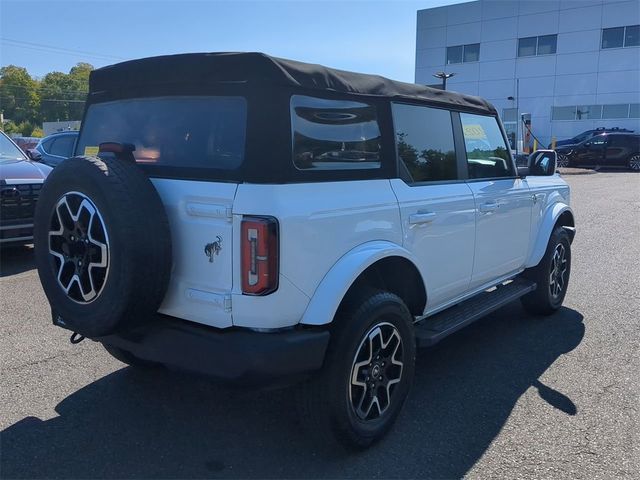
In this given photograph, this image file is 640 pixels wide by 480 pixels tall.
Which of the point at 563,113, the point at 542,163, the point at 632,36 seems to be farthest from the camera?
the point at 563,113

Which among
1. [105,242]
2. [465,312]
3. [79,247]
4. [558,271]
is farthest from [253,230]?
[558,271]

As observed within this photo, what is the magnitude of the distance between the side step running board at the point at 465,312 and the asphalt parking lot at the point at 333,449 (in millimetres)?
428

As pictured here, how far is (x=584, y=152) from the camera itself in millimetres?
26281

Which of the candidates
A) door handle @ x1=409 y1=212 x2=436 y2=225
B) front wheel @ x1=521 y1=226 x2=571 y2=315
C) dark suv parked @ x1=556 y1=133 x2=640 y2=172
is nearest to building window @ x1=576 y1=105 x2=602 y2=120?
dark suv parked @ x1=556 y1=133 x2=640 y2=172

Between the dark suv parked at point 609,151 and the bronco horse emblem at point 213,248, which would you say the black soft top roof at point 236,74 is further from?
the dark suv parked at point 609,151

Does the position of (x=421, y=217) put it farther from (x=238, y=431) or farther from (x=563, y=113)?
(x=563, y=113)

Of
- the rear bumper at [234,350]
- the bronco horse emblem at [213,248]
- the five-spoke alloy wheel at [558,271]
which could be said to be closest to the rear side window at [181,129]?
the bronco horse emblem at [213,248]

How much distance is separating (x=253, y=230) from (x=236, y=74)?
2.67 ft

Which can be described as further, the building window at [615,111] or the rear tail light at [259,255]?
the building window at [615,111]

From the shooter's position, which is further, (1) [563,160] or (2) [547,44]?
(2) [547,44]

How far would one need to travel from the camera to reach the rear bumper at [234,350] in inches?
97.7

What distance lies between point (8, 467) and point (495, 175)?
3861 mm

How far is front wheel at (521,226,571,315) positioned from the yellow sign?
1.40m

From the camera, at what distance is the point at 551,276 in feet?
17.2
